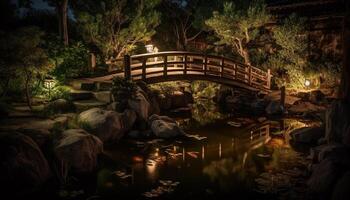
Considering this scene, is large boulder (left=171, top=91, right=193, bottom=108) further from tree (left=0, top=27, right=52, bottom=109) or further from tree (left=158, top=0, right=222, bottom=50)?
tree (left=0, top=27, right=52, bottom=109)

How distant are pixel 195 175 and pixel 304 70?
1256cm

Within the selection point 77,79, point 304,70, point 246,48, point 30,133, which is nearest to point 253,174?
point 30,133

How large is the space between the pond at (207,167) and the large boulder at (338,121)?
1.15m

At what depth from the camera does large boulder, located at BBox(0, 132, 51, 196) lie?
804cm

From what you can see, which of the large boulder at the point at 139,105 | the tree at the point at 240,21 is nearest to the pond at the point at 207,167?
the large boulder at the point at 139,105

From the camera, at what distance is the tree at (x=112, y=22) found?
18172 mm

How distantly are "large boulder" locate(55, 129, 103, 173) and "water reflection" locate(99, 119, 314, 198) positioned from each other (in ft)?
1.95

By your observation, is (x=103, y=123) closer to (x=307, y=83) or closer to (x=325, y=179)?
(x=325, y=179)

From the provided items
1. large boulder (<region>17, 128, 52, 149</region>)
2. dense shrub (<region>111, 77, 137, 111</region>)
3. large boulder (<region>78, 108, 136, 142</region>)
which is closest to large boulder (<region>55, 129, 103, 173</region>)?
large boulder (<region>17, 128, 52, 149</region>)

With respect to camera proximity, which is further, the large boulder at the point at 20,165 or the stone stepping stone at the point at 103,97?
the stone stepping stone at the point at 103,97

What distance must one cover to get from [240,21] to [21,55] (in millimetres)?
12782

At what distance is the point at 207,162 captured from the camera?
10.8m

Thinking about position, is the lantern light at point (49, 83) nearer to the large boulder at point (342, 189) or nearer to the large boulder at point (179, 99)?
the large boulder at point (179, 99)

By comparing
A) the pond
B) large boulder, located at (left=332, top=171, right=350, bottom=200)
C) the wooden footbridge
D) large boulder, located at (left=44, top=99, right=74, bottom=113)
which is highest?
the wooden footbridge
